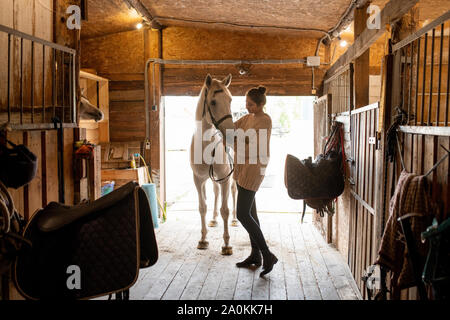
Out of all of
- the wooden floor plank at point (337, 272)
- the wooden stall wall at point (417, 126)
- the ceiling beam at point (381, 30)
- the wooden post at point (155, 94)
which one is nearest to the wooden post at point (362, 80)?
the ceiling beam at point (381, 30)

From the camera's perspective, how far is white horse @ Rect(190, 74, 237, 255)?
3547mm

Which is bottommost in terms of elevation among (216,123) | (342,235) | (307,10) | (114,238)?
(342,235)

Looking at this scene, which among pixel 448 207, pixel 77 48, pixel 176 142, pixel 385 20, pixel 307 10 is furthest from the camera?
pixel 176 142

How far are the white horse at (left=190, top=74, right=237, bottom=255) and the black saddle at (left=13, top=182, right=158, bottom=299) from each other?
1.96 meters

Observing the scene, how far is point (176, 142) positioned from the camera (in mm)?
13047

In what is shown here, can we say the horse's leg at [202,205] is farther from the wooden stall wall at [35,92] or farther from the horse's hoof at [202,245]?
the wooden stall wall at [35,92]

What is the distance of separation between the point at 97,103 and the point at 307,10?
312cm

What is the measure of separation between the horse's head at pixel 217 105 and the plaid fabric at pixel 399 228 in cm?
197

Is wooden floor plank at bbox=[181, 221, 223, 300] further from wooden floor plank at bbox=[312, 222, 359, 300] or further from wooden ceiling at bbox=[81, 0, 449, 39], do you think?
wooden ceiling at bbox=[81, 0, 449, 39]

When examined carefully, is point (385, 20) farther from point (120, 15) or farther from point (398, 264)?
point (120, 15)

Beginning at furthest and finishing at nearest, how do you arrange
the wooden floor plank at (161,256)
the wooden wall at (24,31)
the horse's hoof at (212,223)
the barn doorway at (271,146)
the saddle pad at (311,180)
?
1. the barn doorway at (271,146)
2. the horse's hoof at (212,223)
3. the saddle pad at (311,180)
4. the wooden floor plank at (161,256)
5. the wooden wall at (24,31)

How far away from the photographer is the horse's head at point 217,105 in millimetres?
3480

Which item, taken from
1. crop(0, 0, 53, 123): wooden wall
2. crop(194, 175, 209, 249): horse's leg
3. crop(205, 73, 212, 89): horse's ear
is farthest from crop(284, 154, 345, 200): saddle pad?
crop(0, 0, 53, 123): wooden wall
